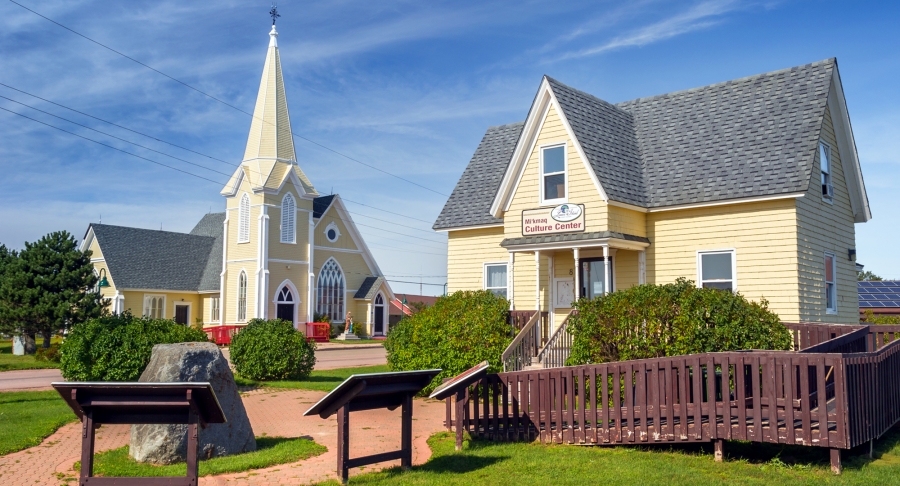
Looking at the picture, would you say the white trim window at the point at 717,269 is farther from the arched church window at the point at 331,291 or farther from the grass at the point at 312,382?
the arched church window at the point at 331,291

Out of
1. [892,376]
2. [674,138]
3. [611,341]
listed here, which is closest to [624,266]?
[674,138]

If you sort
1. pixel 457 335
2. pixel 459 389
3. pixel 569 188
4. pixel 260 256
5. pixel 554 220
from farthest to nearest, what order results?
pixel 260 256 → pixel 554 220 → pixel 569 188 → pixel 457 335 → pixel 459 389

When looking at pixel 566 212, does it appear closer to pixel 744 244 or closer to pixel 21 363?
pixel 744 244

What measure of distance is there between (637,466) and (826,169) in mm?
12910

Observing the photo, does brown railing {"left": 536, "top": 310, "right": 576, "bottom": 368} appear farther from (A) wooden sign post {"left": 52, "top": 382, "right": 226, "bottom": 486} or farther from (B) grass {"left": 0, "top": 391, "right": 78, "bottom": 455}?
(A) wooden sign post {"left": 52, "top": 382, "right": 226, "bottom": 486}

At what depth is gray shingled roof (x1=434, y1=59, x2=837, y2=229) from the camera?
1702cm

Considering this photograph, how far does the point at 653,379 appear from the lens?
9781mm

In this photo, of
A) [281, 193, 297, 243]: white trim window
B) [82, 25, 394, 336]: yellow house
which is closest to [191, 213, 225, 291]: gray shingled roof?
[82, 25, 394, 336]: yellow house

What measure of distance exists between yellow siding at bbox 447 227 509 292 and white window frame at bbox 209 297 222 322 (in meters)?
28.3

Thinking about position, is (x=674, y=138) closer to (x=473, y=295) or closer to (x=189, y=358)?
(x=473, y=295)

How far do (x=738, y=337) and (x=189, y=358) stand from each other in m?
8.42

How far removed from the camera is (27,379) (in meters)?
21.4

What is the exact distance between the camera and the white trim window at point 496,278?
70.7ft

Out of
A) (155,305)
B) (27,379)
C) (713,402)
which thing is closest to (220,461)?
(713,402)
